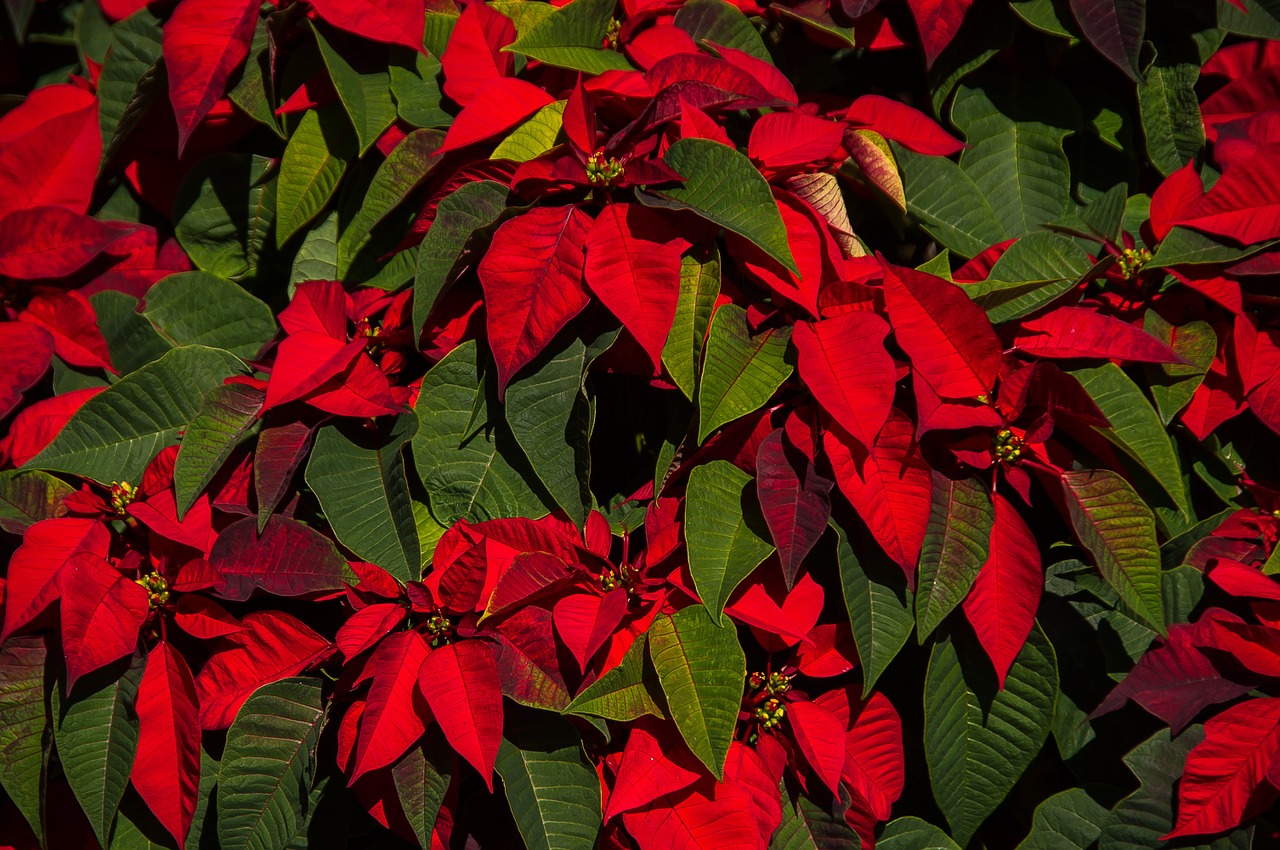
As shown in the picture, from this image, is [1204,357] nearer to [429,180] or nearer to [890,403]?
[890,403]

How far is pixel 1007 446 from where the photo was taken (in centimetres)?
86

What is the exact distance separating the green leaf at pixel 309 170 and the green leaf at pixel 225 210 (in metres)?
0.07

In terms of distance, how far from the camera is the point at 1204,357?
0.92 metres

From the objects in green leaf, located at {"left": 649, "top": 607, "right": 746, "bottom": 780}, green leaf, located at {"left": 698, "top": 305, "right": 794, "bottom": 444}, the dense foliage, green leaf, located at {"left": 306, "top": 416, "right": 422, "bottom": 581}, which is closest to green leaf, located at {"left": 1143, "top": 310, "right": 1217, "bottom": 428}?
the dense foliage

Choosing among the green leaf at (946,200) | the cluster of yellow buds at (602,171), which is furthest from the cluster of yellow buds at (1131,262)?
the cluster of yellow buds at (602,171)

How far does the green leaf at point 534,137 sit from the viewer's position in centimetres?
92

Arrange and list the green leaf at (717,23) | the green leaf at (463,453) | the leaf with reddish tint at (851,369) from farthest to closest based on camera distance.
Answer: the green leaf at (717,23), the green leaf at (463,453), the leaf with reddish tint at (851,369)

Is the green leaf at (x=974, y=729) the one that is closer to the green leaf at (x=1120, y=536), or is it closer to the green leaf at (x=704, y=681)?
the green leaf at (x=1120, y=536)

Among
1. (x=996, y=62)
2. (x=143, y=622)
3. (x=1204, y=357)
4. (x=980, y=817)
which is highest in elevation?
(x=996, y=62)

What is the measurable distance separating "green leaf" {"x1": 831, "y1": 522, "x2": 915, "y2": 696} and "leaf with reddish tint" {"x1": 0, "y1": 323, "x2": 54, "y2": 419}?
0.77 metres

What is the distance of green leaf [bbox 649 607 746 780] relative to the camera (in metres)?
0.81

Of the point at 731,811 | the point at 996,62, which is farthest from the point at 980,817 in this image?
the point at 996,62

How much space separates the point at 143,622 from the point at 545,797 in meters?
0.39

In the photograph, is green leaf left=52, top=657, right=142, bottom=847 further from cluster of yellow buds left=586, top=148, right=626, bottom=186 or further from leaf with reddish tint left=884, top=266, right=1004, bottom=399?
leaf with reddish tint left=884, top=266, right=1004, bottom=399
